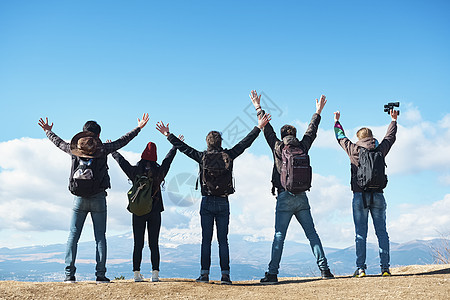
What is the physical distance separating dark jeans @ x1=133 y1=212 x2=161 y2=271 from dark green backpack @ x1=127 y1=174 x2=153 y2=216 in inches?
6.6

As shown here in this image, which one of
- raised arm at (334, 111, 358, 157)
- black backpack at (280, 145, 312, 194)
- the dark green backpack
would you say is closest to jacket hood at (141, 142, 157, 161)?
the dark green backpack

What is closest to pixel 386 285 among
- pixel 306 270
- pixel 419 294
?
pixel 419 294

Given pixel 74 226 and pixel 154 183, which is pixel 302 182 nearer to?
pixel 154 183

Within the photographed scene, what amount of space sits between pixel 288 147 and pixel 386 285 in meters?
3.27

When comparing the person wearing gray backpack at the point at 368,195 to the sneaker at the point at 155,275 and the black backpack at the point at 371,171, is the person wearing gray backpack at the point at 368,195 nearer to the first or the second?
the black backpack at the point at 371,171

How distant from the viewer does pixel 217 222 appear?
28.4 ft

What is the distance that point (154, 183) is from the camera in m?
8.71

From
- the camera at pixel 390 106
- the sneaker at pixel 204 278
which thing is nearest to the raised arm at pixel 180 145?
the sneaker at pixel 204 278

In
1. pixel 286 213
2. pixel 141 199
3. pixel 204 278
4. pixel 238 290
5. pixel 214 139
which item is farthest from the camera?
pixel 214 139

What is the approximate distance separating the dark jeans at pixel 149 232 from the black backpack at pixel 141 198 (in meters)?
0.17

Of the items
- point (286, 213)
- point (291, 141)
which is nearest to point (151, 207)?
point (286, 213)

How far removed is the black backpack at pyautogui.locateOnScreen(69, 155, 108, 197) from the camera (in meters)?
8.48

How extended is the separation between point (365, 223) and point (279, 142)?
260 centimetres

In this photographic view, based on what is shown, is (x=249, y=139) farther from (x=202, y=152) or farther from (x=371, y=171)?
(x=371, y=171)
